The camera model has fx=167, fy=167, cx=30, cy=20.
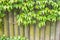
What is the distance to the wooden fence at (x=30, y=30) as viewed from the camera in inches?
142

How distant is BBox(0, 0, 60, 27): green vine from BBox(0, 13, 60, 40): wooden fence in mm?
172

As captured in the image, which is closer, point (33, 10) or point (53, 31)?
point (33, 10)

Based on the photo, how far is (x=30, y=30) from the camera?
3664 mm

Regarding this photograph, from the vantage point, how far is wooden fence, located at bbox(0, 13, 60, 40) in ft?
11.9

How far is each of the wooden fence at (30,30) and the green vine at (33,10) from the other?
0.17 meters

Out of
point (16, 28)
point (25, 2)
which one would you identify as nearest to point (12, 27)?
point (16, 28)

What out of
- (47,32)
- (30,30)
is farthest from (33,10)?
(47,32)

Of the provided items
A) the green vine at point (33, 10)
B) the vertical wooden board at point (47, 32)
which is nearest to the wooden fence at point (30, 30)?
the vertical wooden board at point (47, 32)

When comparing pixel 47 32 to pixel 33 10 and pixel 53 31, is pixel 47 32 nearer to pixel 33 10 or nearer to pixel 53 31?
pixel 53 31

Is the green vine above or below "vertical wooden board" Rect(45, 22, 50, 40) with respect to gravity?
above

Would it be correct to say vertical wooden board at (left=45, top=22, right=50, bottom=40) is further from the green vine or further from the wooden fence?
the green vine

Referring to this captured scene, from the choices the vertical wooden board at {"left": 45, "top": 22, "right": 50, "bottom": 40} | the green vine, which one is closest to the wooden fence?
the vertical wooden board at {"left": 45, "top": 22, "right": 50, "bottom": 40}

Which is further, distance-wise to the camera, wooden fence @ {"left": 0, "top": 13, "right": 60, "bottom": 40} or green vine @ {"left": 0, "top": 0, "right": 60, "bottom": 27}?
wooden fence @ {"left": 0, "top": 13, "right": 60, "bottom": 40}

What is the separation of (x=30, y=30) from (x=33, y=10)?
0.47m
